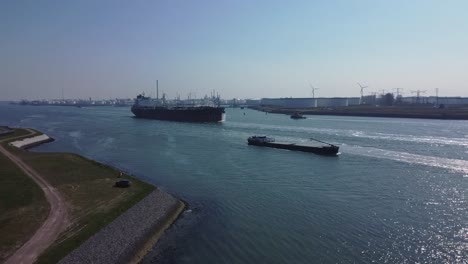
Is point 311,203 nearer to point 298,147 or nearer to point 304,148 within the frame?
point 304,148

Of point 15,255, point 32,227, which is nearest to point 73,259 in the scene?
point 15,255

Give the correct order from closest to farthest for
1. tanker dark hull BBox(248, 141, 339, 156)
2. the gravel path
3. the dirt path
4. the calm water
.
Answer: the dirt path < the gravel path < the calm water < tanker dark hull BBox(248, 141, 339, 156)

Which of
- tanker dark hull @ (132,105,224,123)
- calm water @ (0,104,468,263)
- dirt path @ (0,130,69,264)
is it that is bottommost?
calm water @ (0,104,468,263)

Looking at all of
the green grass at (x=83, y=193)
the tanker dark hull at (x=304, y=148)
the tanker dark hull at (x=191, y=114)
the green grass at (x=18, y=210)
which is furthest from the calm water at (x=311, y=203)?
the tanker dark hull at (x=191, y=114)

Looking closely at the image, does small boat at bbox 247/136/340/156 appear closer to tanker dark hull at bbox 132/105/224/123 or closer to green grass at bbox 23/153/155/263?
green grass at bbox 23/153/155/263

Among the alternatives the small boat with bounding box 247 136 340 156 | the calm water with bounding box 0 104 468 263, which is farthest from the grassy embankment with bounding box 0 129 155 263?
the small boat with bounding box 247 136 340 156
